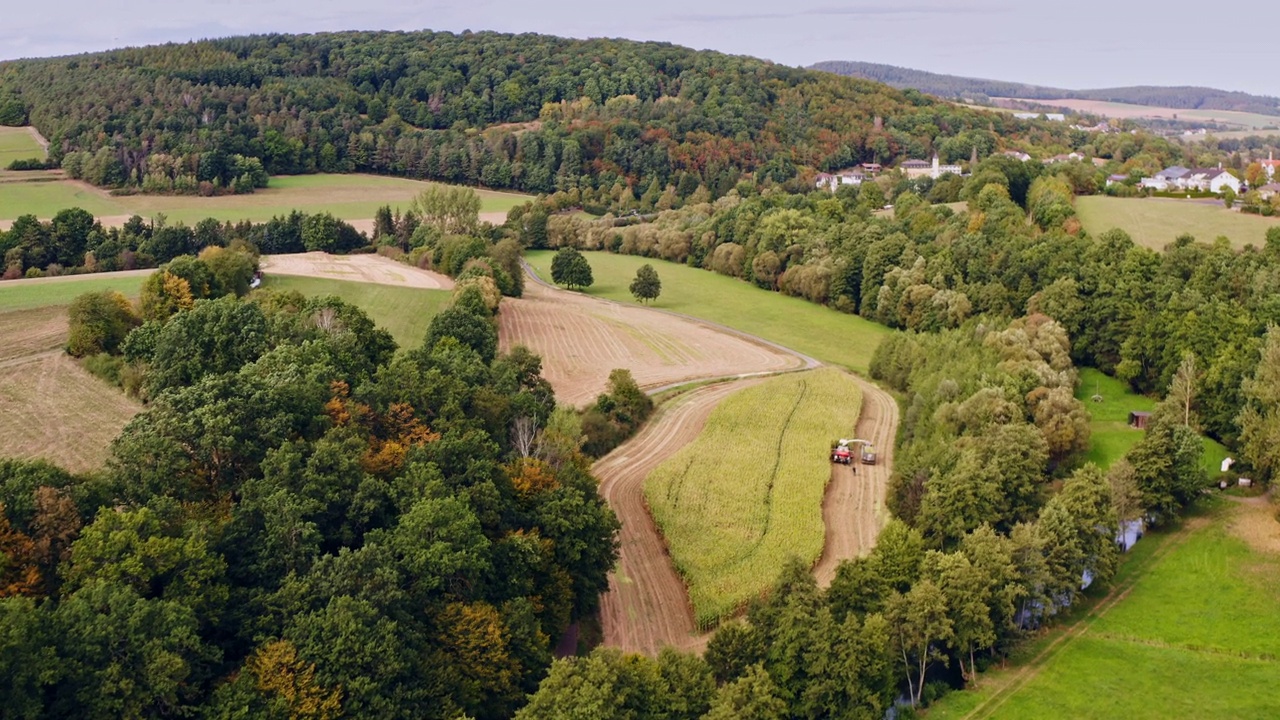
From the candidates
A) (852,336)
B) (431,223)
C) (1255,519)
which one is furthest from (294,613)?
(431,223)

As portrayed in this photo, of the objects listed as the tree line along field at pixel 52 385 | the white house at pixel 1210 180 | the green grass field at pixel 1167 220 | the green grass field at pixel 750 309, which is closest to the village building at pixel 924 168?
the white house at pixel 1210 180

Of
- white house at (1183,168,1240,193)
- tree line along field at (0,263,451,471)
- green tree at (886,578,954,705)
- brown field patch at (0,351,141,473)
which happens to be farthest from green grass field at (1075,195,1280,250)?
brown field patch at (0,351,141,473)

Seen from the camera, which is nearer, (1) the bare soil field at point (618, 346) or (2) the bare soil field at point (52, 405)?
(2) the bare soil field at point (52, 405)

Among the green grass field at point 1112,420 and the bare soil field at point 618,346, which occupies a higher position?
the green grass field at point 1112,420

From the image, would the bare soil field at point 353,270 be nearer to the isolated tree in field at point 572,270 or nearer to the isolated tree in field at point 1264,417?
the isolated tree in field at point 572,270

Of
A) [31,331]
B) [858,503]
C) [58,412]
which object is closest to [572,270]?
[31,331]

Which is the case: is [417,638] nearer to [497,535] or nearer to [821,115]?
[497,535]

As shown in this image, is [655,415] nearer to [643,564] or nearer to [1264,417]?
[643,564]
